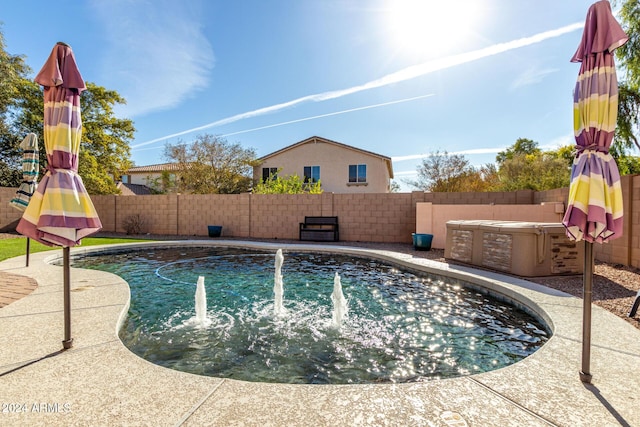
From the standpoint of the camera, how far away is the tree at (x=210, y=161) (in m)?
20.1

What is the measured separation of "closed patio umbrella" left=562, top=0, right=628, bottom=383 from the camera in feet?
6.59

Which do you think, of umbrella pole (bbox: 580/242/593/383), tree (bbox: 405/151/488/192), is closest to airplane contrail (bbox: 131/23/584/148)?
umbrella pole (bbox: 580/242/593/383)

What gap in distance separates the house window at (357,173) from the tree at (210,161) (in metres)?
6.44

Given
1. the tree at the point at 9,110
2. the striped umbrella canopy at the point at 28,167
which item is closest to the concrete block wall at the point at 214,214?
the striped umbrella canopy at the point at 28,167

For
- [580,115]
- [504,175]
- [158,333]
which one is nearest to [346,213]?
[158,333]

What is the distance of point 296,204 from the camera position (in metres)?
12.5

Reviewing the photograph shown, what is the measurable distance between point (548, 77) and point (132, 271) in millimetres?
11590

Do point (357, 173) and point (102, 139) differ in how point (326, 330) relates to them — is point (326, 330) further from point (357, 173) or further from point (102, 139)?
point (102, 139)

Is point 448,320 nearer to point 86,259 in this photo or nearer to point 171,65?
point 86,259

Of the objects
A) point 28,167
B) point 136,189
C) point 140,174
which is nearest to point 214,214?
point 28,167

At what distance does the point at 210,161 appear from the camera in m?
20.5

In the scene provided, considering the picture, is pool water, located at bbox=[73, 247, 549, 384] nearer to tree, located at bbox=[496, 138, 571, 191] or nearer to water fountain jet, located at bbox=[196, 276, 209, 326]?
water fountain jet, located at bbox=[196, 276, 209, 326]

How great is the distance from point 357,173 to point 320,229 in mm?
9336

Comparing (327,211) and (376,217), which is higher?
A: (327,211)
